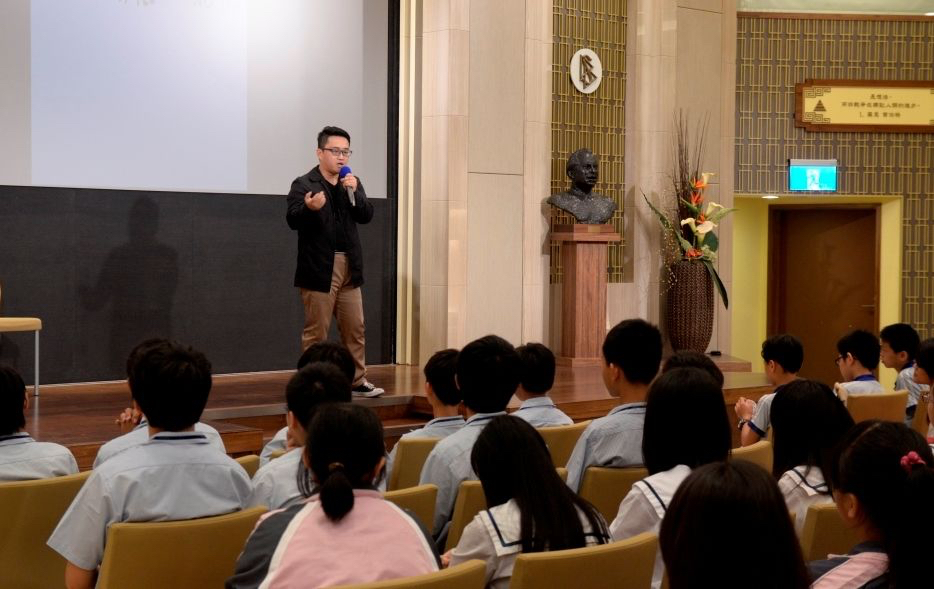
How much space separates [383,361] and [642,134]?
2.92 m

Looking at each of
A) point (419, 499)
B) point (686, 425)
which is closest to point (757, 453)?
point (686, 425)

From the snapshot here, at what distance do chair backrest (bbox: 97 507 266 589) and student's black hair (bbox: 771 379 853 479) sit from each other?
4.82 feet

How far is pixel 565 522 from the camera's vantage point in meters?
2.47

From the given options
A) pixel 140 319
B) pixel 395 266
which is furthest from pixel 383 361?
pixel 140 319

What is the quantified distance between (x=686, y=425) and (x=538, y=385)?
1.52m

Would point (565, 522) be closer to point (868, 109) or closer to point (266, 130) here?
point (266, 130)

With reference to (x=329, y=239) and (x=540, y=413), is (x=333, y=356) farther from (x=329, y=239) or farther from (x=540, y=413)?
(x=329, y=239)

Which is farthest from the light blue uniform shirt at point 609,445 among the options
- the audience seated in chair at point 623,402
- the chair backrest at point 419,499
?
the chair backrest at point 419,499

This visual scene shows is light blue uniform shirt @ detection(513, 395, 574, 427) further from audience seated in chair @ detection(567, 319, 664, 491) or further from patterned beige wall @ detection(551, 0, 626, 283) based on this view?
patterned beige wall @ detection(551, 0, 626, 283)

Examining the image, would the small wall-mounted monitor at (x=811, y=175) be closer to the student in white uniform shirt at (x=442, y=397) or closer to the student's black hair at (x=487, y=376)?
the student in white uniform shirt at (x=442, y=397)

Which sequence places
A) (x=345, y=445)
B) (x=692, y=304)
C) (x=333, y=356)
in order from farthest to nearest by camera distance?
(x=692, y=304)
(x=333, y=356)
(x=345, y=445)

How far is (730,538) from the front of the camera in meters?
1.61

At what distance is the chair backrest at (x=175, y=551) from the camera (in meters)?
2.56

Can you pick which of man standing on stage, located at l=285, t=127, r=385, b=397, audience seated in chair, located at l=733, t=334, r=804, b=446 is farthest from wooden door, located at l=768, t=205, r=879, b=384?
audience seated in chair, located at l=733, t=334, r=804, b=446
